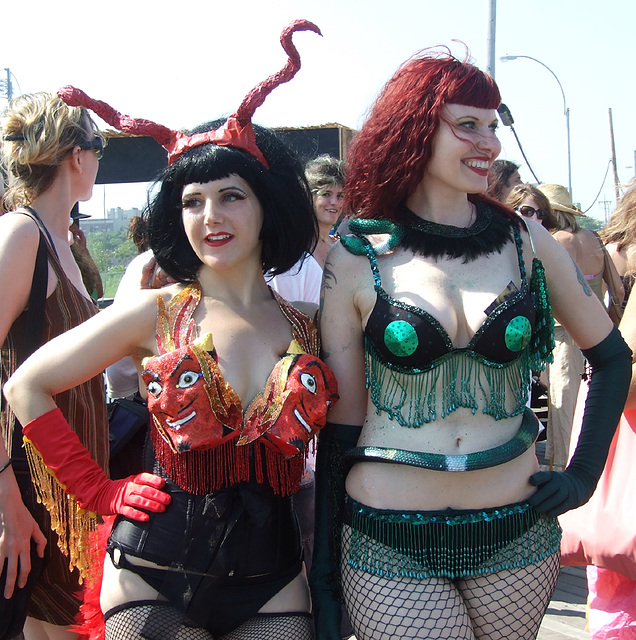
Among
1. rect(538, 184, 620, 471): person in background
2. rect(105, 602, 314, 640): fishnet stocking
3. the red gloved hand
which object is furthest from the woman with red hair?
rect(538, 184, 620, 471): person in background

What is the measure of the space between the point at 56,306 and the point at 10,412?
0.37 metres

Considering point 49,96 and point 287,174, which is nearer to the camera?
point 287,174

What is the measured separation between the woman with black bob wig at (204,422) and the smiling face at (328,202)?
232cm

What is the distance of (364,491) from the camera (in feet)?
6.45

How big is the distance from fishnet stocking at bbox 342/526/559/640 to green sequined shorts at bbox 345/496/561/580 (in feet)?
0.09

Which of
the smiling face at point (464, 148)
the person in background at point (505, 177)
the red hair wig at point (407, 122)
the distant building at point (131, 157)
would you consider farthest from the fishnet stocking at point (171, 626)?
the distant building at point (131, 157)

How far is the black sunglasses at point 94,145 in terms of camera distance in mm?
2718

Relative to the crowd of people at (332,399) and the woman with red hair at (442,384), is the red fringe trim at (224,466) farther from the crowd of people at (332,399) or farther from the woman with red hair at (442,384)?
the woman with red hair at (442,384)

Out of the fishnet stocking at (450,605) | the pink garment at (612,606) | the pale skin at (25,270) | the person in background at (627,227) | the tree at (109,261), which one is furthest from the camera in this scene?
the tree at (109,261)

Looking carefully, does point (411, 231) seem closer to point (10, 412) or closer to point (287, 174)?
point (287, 174)

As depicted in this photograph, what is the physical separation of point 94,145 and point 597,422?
1.95 metres

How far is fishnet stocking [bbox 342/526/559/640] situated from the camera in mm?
1826

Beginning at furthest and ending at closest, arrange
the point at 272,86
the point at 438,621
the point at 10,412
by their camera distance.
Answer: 1. the point at 10,412
2. the point at 272,86
3. the point at 438,621

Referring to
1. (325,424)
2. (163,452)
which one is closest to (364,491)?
A: (325,424)
